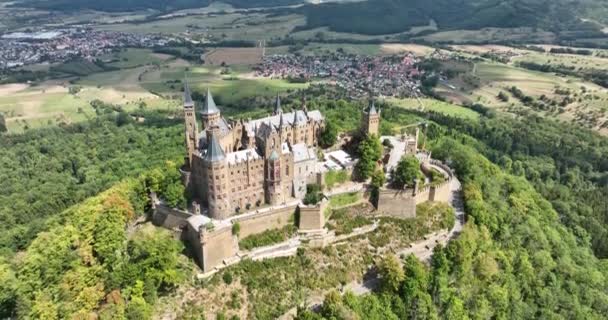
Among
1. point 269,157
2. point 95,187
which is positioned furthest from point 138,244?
point 95,187

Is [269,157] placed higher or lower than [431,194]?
higher

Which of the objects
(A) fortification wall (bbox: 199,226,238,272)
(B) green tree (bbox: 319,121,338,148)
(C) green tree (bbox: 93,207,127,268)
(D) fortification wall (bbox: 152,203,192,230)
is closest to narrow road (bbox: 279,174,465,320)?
(A) fortification wall (bbox: 199,226,238,272)

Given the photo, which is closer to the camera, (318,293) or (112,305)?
(112,305)

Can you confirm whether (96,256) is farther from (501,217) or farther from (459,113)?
(459,113)

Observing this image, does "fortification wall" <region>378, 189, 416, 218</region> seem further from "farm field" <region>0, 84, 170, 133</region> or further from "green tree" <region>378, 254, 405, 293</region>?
"farm field" <region>0, 84, 170, 133</region>

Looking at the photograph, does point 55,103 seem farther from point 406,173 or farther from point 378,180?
point 406,173

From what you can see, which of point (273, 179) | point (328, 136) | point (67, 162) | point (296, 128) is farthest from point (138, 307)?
point (67, 162)

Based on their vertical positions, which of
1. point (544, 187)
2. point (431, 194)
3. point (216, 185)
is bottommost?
point (544, 187)
